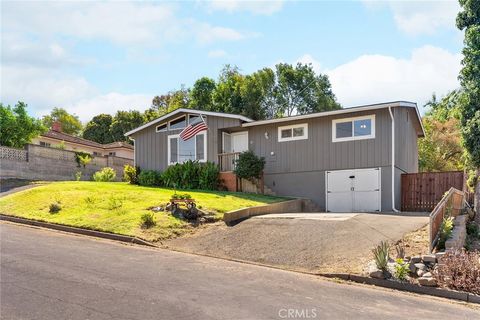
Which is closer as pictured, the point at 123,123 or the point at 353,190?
the point at 353,190

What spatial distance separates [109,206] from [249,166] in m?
7.84

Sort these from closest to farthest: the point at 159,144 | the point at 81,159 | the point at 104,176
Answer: the point at 159,144 < the point at 104,176 < the point at 81,159

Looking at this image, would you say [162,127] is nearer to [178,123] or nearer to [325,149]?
[178,123]

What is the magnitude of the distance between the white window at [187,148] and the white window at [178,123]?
0.55m

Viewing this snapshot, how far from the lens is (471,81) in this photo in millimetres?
18109

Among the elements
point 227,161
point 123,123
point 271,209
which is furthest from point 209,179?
point 123,123

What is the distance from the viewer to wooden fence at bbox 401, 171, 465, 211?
62.2 feet

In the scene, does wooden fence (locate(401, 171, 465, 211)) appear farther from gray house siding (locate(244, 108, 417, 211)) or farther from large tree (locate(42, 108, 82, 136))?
large tree (locate(42, 108, 82, 136))

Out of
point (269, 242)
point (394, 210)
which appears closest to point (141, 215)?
point (269, 242)

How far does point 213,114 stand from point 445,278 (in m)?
16.5

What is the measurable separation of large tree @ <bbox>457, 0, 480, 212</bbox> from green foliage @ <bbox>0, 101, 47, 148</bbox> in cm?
→ 2344

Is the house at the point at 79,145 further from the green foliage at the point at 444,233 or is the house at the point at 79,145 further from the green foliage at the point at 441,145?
the green foliage at the point at 444,233

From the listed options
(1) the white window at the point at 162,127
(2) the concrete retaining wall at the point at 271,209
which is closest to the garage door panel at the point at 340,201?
(2) the concrete retaining wall at the point at 271,209

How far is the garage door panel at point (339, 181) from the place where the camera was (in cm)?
2045
